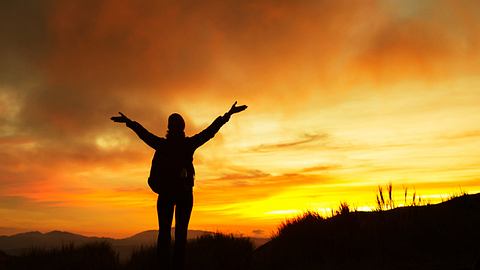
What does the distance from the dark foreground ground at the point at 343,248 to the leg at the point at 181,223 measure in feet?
7.18

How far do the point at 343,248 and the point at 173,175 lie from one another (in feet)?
14.7

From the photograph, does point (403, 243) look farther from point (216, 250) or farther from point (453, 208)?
Answer: point (216, 250)

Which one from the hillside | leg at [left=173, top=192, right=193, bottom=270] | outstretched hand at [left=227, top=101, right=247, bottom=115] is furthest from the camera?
the hillside

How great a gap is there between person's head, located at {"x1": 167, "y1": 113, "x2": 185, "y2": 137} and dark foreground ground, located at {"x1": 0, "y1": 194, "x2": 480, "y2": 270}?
3586 millimetres

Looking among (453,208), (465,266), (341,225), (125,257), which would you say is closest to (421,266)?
(465,266)

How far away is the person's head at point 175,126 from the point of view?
26.3 feet

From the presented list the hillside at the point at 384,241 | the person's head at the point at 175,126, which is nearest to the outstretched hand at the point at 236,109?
the person's head at the point at 175,126

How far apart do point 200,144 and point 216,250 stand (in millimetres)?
3996

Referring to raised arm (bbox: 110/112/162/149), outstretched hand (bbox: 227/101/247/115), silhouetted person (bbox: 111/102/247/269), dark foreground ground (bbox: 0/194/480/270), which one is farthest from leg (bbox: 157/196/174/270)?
dark foreground ground (bbox: 0/194/480/270)

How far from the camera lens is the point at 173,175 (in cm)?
786

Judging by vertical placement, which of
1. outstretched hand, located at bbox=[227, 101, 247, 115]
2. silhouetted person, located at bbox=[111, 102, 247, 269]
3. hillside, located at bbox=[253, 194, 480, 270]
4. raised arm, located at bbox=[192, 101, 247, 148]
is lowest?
hillside, located at bbox=[253, 194, 480, 270]

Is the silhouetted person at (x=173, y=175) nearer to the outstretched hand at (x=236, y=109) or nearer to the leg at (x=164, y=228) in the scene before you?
the leg at (x=164, y=228)

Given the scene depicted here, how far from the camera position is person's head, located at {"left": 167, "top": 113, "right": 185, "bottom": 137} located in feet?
26.3

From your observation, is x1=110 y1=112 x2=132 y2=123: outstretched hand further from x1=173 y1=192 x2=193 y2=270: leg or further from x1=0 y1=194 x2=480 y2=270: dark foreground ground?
x1=0 y1=194 x2=480 y2=270: dark foreground ground
